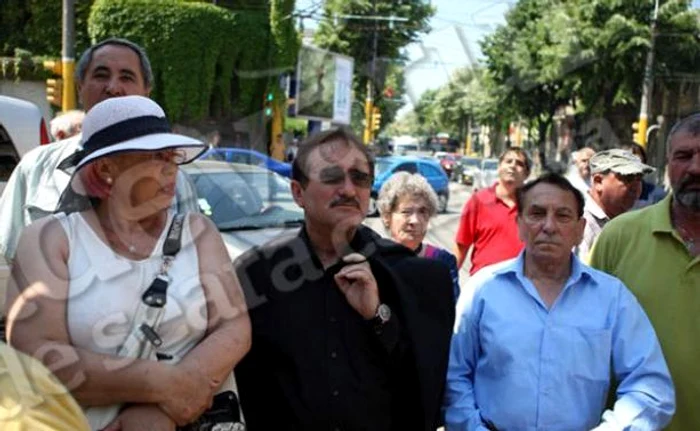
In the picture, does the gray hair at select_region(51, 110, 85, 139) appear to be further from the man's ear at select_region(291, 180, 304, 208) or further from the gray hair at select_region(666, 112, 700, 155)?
the gray hair at select_region(666, 112, 700, 155)

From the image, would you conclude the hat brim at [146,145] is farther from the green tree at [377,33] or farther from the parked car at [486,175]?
the green tree at [377,33]

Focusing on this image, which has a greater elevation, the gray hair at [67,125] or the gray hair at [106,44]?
the gray hair at [106,44]

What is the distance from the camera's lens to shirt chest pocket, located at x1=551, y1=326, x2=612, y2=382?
251cm

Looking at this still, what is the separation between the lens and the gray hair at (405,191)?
4051 millimetres

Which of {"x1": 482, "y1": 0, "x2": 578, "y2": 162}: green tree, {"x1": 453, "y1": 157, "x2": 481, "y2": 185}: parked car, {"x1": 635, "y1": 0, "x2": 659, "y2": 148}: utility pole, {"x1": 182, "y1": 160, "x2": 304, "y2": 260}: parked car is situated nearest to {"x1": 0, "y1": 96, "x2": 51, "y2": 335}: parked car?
{"x1": 182, "y1": 160, "x2": 304, "y2": 260}: parked car

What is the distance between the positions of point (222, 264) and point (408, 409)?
0.78 m

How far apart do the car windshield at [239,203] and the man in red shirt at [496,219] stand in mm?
1999

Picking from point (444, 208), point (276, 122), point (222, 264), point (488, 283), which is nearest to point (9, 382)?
point (222, 264)

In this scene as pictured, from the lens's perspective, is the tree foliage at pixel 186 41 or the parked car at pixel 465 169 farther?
the parked car at pixel 465 169

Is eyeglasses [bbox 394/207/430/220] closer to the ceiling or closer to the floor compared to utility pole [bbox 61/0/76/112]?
closer to the floor

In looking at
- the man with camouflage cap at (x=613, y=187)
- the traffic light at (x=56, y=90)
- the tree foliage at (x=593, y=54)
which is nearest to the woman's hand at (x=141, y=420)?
the man with camouflage cap at (x=613, y=187)

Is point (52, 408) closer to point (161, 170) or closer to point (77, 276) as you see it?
point (77, 276)

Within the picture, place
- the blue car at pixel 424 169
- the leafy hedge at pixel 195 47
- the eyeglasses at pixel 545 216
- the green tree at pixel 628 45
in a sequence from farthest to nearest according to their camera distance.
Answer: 1. the green tree at pixel 628 45
2. the leafy hedge at pixel 195 47
3. the blue car at pixel 424 169
4. the eyeglasses at pixel 545 216

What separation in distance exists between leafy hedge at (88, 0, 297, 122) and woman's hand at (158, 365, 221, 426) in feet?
86.3
